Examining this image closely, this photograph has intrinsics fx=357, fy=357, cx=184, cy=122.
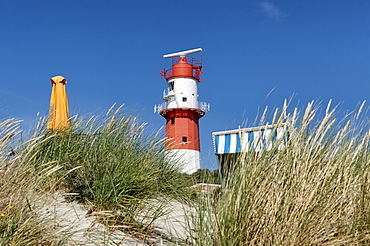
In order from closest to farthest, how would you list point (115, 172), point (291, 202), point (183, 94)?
1. point (291, 202)
2. point (115, 172)
3. point (183, 94)

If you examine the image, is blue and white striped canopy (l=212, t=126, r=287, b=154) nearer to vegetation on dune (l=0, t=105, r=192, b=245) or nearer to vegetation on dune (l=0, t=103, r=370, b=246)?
vegetation on dune (l=0, t=103, r=370, b=246)

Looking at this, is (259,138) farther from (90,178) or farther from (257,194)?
(90,178)

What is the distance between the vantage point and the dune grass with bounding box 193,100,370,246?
204cm

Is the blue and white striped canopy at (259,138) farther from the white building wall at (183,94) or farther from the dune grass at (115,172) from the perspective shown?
the white building wall at (183,94)

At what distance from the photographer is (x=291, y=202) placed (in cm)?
215

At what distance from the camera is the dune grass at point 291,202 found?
2041 mm

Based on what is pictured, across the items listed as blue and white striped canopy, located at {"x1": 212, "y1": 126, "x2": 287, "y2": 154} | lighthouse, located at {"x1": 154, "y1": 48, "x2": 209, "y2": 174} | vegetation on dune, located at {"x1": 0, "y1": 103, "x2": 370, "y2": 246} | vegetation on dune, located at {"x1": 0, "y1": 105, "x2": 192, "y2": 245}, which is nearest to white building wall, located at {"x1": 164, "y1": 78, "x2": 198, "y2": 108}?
lighthouse, located at {"x1": 154, "y1": 48, "x2": 209, "y2": 174}

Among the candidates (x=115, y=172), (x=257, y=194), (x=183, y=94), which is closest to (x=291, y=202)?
(x=257, y=194)

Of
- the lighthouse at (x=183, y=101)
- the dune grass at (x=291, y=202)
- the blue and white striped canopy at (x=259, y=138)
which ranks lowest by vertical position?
the dune grass at (x=291, y=202)

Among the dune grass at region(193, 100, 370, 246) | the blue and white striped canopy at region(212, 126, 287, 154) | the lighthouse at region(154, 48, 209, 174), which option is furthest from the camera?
the lighthouse at region(154, 48, 209, 174)

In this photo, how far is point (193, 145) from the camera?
20.7 metres

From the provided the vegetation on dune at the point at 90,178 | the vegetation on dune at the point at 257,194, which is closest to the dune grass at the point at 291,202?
the vegetation on dune at the point at 257,194

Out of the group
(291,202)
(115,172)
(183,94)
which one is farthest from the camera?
(183,94)

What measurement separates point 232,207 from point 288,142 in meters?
0.90
